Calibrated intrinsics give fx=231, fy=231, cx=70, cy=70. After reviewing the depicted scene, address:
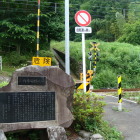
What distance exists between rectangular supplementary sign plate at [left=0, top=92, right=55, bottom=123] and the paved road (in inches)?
86.6

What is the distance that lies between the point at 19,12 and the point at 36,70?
14351 millimetres

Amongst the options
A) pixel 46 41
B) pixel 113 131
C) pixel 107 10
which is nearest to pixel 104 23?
pixel 107 10

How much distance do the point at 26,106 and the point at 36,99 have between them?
0.89 feet

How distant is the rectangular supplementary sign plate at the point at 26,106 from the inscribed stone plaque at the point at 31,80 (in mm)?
228

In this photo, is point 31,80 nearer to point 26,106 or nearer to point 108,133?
point 26,106

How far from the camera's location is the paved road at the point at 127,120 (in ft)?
20.2

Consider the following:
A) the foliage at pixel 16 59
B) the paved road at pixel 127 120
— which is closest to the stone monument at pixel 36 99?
the paved road at pixel 127 120

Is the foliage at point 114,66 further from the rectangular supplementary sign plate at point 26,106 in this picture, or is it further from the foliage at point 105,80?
the rectangular supplementary sign plate at point 26,106

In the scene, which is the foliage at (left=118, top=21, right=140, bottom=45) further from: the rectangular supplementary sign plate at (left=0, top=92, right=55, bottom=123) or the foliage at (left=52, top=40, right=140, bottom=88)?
Answer: the rectangular supplementary sign plate at (left=0, top=92, right=55, bottom=123)

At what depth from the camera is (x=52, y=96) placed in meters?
5.38

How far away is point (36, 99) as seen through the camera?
17.3 ft

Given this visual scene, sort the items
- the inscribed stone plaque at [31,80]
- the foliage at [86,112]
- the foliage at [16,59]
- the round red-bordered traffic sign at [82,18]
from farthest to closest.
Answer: the foliage at [16,59] < the round red-bordered traffic sign at [82,18] < the foliage at [86,112] < the inscribed stone plaque at [31,80]

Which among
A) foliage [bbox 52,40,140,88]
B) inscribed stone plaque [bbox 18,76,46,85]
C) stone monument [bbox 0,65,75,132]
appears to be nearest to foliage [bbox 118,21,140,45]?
foliage [bbox 52,40,140,88]

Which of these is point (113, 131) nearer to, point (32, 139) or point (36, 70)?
point (32, 139)
